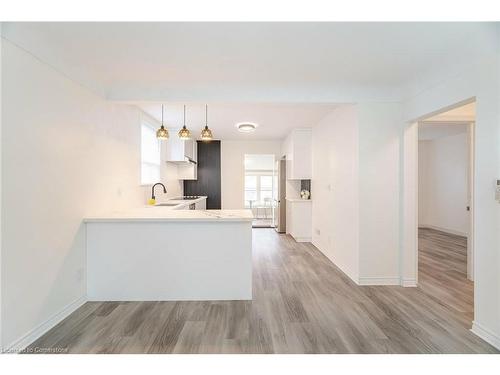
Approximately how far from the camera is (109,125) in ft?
10.9

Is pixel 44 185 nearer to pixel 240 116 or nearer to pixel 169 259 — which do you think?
pixel 169 259

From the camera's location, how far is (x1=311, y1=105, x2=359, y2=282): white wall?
3521 millimetres

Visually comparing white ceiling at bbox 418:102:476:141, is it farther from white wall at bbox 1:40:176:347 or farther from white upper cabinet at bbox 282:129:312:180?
white wall at bbox 1:40:176:347

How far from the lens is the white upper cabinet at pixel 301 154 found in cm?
585

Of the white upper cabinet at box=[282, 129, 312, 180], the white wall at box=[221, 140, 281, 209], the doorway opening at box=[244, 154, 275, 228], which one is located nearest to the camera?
the white upper cabinet at box=[282, 129, 312, 180]

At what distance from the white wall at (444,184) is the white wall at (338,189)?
12.3 ft

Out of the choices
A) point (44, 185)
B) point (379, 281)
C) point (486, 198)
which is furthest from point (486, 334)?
point (44, 185)

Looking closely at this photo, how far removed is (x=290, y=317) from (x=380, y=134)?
2467mm

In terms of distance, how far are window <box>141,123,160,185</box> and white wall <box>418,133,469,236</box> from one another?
271 inches

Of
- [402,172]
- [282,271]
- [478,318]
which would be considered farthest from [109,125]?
[478,318]

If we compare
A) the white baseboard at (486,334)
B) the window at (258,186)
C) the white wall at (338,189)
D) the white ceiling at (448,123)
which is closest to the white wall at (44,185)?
the white wall at (338,189)

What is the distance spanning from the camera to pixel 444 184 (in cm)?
706

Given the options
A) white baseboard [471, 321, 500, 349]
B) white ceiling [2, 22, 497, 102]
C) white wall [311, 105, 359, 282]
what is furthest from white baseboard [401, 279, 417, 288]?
white ceiling [2, 22, 497, 102]

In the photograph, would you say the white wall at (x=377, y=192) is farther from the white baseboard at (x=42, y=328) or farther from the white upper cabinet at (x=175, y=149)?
the white upper cabinet at (x=175, y=149)
